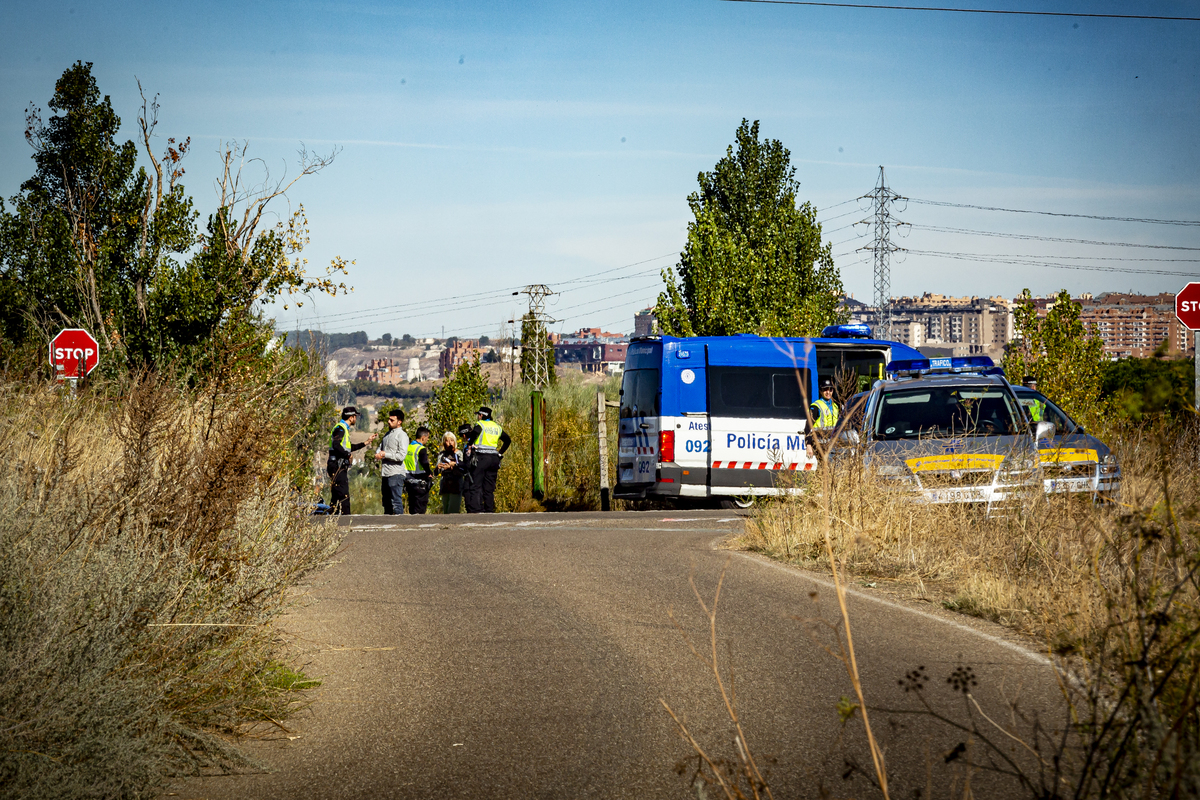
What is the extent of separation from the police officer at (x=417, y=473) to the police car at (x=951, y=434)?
8525 mm

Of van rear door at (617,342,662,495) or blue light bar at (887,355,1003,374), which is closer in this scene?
blue light bar at (887,355,1003,374)

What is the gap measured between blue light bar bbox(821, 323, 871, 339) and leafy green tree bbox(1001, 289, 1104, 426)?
375 centimetres

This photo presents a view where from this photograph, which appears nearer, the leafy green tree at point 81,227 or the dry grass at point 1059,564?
the dry grass at point 1059,564

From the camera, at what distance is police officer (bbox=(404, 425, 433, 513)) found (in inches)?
764

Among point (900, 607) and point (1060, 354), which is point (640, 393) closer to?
point (1060, 354)

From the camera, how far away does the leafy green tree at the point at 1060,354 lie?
70.7ft

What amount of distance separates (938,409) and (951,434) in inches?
57.2

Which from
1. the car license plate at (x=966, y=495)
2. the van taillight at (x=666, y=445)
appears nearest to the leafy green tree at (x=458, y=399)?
the van taillight at (x=666, y=445)

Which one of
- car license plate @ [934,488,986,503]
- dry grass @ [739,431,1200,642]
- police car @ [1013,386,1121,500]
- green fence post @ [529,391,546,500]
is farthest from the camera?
green fence post @ [529,391,546,500]

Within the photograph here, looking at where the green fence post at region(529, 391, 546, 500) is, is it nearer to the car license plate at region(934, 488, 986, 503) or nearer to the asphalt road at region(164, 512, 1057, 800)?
the asphalt road at region(164, 512, 1057, 800)

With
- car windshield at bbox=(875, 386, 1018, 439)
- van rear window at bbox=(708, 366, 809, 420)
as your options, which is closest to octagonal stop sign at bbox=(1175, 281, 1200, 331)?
car windshield at bbox=(875, 386, 1018, 439)

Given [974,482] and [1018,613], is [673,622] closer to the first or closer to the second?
[1018,613]

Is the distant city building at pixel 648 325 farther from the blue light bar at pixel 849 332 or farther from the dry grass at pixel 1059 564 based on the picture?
the dry grass at pixel 1059 564

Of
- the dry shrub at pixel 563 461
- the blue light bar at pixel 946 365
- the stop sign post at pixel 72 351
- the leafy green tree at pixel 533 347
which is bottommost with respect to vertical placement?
the dry shrub at pixel 563 461
